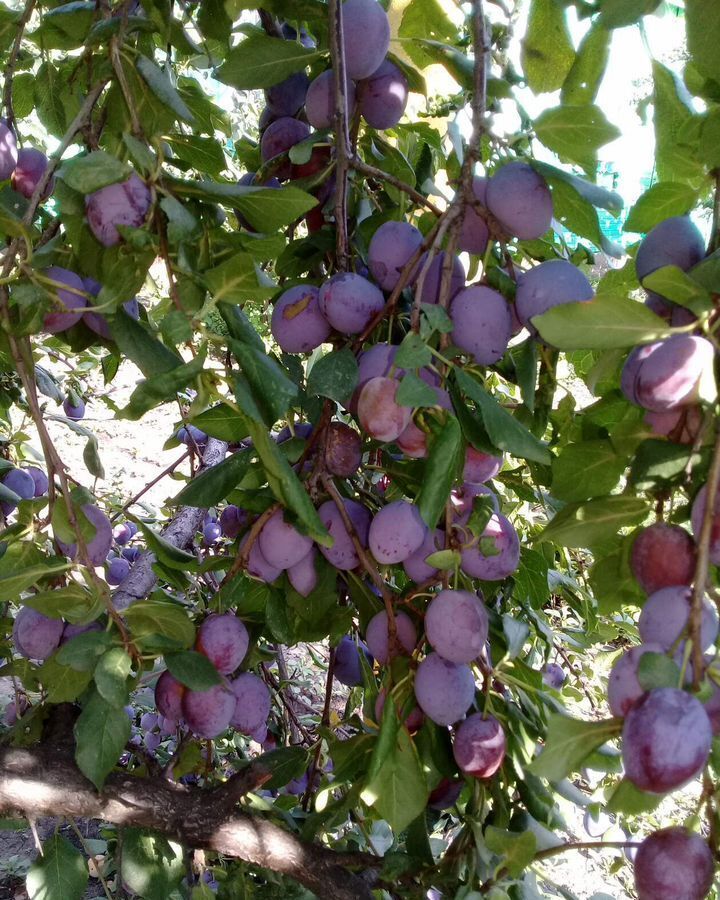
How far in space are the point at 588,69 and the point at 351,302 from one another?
15.9 inches

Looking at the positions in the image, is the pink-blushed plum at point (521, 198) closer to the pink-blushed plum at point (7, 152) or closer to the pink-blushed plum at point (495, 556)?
the pink-blushed plum at point (495, 556)

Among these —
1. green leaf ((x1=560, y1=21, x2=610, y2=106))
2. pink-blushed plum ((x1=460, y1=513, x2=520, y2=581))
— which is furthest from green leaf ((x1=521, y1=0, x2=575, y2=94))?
pink-blushed plum ((x1=460, y1=513, x2=520, y2=581))

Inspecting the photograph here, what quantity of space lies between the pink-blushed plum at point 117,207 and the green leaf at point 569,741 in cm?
59

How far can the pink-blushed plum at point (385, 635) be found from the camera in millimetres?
988

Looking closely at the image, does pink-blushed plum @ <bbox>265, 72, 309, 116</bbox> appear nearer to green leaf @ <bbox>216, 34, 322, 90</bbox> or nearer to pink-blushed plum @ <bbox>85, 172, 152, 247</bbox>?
green leaf @ <bbox>216, 34, 322, 90</bbox>

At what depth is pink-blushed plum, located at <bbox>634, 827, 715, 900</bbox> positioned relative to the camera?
60 cm

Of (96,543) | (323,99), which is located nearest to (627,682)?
(96,543)

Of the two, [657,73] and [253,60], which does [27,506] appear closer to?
[253,60]

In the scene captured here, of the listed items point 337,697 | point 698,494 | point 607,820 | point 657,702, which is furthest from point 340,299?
point 337,697

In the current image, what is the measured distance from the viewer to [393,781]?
872 millimetres

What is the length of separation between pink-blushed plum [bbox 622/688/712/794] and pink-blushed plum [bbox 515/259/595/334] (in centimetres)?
41

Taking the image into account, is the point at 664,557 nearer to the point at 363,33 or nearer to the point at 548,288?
the point at 548,288

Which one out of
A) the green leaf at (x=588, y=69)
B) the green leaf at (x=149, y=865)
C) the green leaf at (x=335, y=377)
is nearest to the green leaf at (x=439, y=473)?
the green leaf at (x=335, y=377)

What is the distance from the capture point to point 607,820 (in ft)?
7.35
